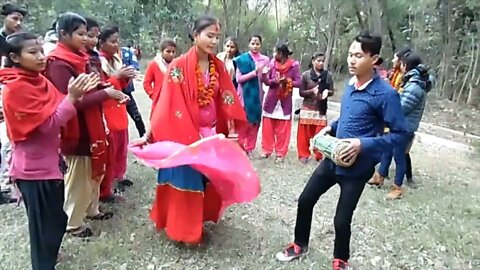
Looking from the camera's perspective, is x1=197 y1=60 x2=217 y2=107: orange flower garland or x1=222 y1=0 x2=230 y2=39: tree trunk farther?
x1=222 y1=0 x2=230 y2=39: tree trunk

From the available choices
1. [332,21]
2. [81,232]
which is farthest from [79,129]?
[332,21]

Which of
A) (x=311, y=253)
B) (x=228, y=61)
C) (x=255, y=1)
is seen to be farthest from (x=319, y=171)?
(x=255, y=1)

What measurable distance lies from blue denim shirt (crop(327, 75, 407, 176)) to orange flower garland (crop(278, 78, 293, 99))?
127 inches

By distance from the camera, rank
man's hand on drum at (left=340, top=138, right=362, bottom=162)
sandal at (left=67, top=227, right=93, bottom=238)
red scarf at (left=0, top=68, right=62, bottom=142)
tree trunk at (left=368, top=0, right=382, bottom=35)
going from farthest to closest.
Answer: tree trunk at (left=368, top=0, right=382, bottom=35) → sandal at (left=67, top=227, right=93, bottom=238) → man's hand on drum at (left=340, top=138, right=362, bottom=162) → red scarf at (left=0, top=68, right=62, bottom=142)

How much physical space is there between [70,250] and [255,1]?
18.1 metres

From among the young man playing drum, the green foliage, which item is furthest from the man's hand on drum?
the green foliage

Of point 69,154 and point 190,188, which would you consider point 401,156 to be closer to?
point 190,188

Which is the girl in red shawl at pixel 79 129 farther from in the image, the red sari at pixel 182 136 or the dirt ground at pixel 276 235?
the red sari at pixel 182 136

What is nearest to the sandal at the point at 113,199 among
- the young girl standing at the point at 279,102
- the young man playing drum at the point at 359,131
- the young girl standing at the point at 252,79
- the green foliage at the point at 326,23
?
the young man playing drum at the point at 359,131

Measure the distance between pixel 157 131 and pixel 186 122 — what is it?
0.79 ft

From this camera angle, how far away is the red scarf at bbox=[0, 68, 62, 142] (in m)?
2.69

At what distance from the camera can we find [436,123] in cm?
1099

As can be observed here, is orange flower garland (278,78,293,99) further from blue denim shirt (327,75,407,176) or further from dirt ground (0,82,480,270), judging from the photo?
blue denim shirt (327,75,407,176)

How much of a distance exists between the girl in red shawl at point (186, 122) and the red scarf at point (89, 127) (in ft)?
1.18
